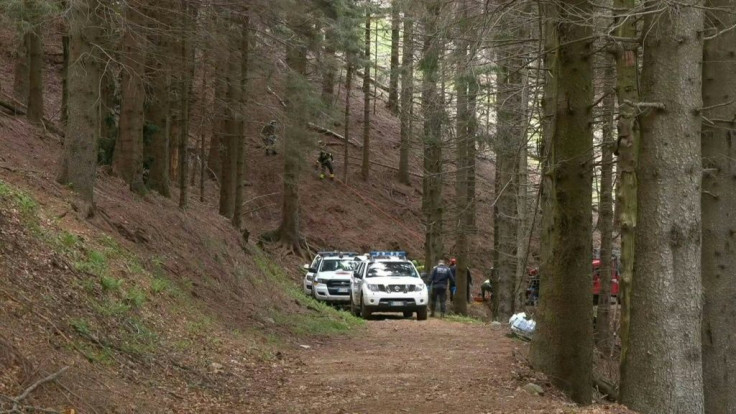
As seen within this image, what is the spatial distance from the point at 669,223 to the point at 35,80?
17.3m

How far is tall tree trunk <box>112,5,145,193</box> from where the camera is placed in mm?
17655

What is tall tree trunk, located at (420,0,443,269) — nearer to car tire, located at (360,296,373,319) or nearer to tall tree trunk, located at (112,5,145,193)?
car tire, located at (360,296,373,319)

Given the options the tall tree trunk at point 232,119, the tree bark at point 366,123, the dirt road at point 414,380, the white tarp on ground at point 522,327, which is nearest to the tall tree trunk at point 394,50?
the tree bark at point 366,123

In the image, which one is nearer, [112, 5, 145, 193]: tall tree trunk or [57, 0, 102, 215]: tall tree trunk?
[57, 0, 102, 215]: tall tree trunk

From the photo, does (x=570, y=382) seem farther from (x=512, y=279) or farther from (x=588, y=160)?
(x=512, y=279)

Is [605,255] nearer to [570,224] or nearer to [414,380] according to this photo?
[414,380]

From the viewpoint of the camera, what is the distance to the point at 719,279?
33.1 feet

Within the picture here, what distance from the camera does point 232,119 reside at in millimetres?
24688

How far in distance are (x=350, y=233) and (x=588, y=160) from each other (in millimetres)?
29173

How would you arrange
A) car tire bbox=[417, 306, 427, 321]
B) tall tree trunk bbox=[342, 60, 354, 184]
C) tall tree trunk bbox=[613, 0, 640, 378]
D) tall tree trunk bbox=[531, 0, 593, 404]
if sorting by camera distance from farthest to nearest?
tall tree trunk bbox=[342, 60, 354, 184], car tire bbox=[417, 306, 427, 321], tall tree trunk bbox=[531, 0, 593, 404], tall tree trunk bbox=[613, 0, 640, 378]

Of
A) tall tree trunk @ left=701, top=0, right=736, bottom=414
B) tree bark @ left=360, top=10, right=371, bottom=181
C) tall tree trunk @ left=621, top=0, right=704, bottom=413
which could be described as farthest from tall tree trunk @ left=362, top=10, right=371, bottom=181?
tall tree trunk @ left=621, top=0, right=704, bottom=413

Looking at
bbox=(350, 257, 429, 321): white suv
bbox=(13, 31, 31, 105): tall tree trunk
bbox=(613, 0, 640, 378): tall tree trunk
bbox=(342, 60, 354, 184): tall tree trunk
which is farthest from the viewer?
bbox=(342, 60, 354, 184): tall tree trunk

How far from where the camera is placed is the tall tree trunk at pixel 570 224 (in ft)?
31.4

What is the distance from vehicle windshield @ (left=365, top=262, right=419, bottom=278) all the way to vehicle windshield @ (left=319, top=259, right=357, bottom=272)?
3758 millimetres
